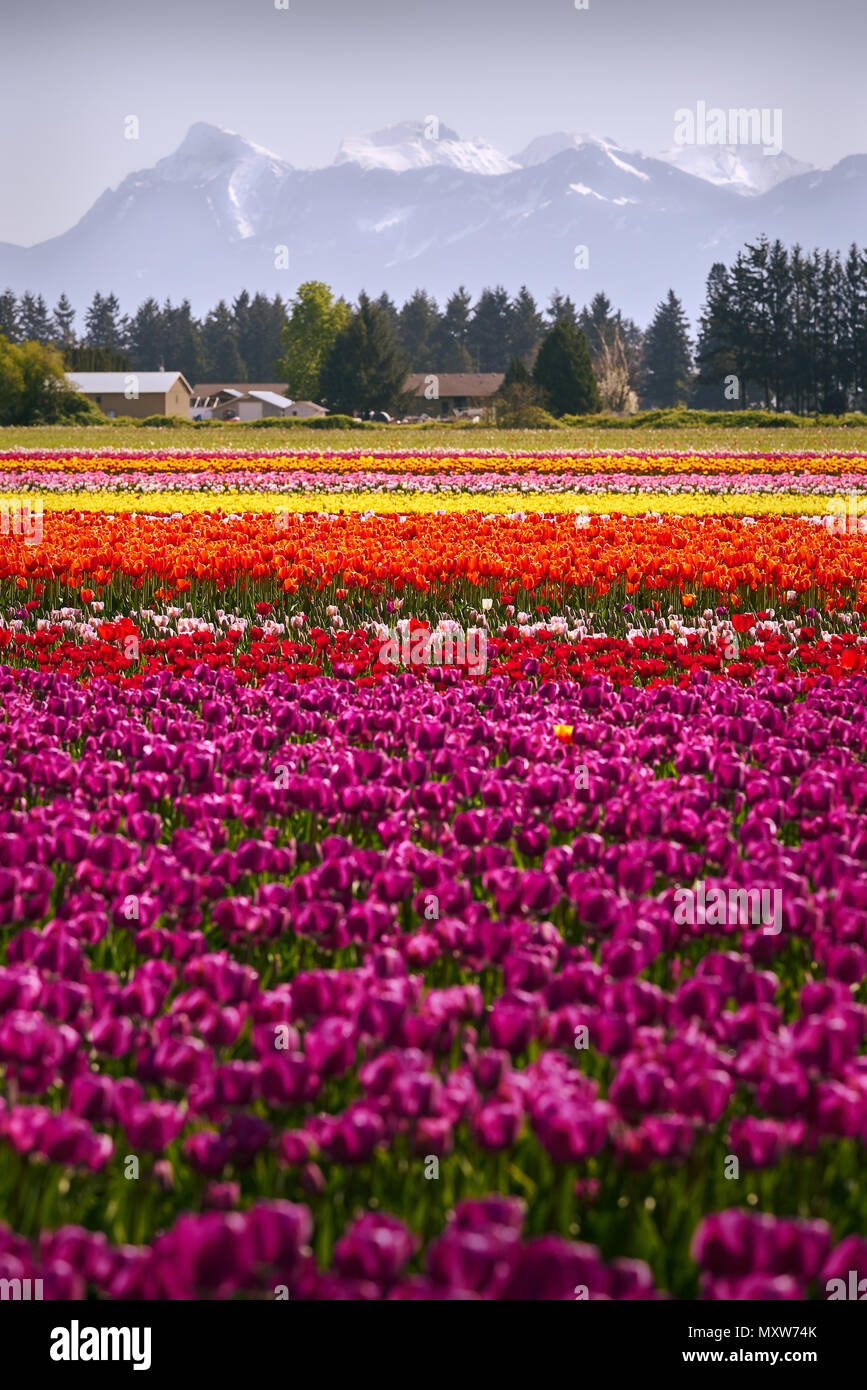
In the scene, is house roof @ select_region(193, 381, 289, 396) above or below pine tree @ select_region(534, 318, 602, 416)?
above

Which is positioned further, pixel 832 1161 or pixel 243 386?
pixel 243 386

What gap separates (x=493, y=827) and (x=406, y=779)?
2.45 ft

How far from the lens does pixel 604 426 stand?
67.2m

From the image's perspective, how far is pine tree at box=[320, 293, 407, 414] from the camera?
293 feet

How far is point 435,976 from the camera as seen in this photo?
3338mm

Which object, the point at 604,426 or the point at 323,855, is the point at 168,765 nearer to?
the point at 323,855

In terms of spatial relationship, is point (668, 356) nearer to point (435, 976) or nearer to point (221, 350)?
point (221, 350)

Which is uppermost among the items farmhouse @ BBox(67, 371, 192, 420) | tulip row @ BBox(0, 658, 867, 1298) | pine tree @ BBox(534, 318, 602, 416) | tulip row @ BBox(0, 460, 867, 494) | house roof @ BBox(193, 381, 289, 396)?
house roof @ BBox(193, 381, 289, 396)

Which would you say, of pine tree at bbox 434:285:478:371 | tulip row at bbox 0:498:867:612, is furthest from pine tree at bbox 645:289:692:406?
tulip row at bbox 0:498:867:612

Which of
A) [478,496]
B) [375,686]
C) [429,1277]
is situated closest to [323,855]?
[429,1277]

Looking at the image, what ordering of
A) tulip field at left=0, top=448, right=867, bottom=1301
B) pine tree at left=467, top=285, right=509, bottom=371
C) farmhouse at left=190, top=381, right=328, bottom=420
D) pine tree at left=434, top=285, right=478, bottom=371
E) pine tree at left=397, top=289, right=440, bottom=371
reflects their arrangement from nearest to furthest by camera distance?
tulip field at left=0, top=448, right=867, bottom=1301 < farmhouse at left=190, top=381, right=328, bottom=420 < pine tree at left=467, top=285, right=509, bottom=371 < pine tree at left=434, top=285, right=478, bottom=371 < pine tree at left=397, top=289, right=440, bottom=371

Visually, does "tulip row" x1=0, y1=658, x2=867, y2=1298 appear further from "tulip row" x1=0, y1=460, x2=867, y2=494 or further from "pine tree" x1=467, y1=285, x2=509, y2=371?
"pine tree" x1=467, y1=285, x2=509, y2=371

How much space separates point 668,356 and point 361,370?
56.9 meters

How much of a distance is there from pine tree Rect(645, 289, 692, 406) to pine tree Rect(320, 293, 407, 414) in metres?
53.4
